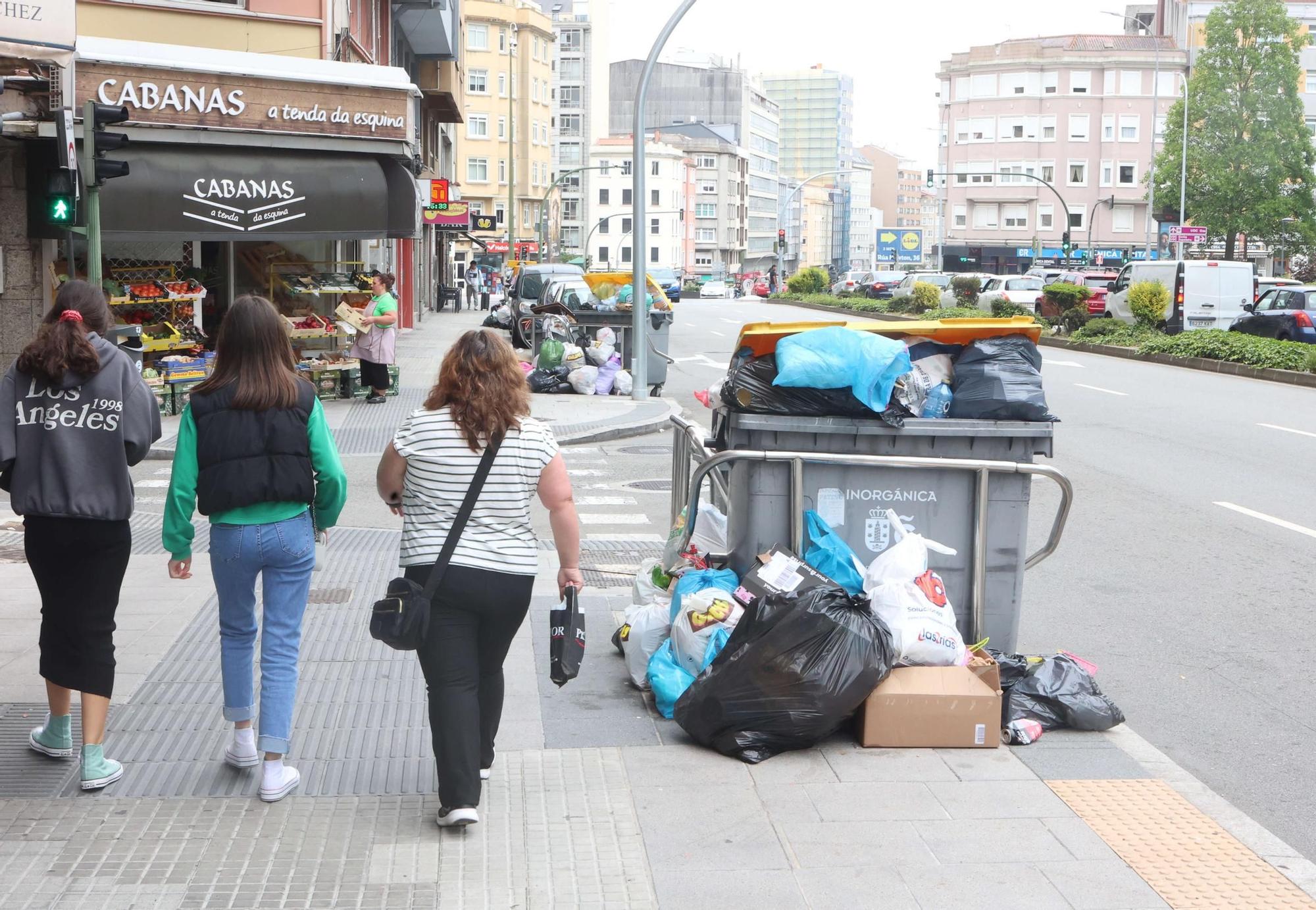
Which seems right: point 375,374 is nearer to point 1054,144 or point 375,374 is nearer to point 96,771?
point 96,771

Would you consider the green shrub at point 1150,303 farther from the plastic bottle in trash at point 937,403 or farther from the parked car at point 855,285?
the parked car at point 855,285

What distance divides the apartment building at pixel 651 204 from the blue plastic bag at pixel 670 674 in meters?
117

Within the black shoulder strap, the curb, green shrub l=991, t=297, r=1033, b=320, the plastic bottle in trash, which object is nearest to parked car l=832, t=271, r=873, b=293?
green shrub l=991, t=297, r=1033, b=320

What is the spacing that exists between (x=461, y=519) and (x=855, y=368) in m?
2.23

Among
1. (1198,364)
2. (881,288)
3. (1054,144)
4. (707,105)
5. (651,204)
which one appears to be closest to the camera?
(1198,364)

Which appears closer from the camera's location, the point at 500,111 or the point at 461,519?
the point at 461,519

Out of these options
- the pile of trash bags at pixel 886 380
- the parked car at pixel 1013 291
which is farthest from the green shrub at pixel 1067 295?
the pile of trash bags at pixel 886 380

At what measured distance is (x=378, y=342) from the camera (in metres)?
18.3

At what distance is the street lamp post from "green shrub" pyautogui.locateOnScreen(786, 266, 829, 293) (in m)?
45.7

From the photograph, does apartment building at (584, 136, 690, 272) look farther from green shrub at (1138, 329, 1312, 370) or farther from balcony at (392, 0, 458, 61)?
green shrub at (1138, 329, 1312, 370)

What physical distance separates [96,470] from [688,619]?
2352 millimetres

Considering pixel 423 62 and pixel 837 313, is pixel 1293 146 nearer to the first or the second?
pixel 837 313

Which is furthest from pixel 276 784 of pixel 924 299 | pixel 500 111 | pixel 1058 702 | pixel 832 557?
pixel 500 111

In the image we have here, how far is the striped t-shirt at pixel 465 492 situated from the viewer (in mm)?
4602
